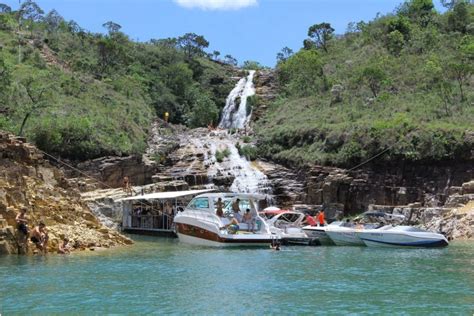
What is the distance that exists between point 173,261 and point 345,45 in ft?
245

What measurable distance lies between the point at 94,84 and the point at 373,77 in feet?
108

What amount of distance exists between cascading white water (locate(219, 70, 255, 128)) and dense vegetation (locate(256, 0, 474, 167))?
430 cm

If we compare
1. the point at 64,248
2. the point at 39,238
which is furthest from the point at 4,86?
the point at 39,238

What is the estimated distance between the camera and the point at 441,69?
219 feet

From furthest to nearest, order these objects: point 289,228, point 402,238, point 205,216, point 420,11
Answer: point 420,11 < point 289,228 < point 205,216 < point 402,238

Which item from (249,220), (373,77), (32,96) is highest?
(373,77)

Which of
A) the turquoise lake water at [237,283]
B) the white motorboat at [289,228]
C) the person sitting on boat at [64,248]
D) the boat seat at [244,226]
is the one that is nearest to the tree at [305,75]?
the white motorboat at [289,228]

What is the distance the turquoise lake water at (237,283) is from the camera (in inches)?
634

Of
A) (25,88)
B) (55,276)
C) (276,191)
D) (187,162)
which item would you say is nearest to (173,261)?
(55,276)

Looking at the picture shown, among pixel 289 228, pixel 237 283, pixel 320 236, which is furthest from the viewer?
pixel 289 228

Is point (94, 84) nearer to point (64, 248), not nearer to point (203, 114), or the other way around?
point (203, 114)

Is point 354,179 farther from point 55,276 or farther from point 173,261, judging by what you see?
point 55,276

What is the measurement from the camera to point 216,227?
32.1 meters

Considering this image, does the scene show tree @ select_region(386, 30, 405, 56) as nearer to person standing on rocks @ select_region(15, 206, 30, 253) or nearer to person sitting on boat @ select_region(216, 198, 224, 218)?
person sitting on boat @ select_region(216, 198, 224, 218)
